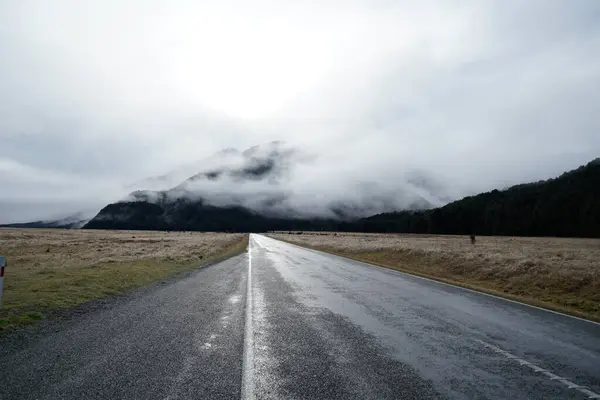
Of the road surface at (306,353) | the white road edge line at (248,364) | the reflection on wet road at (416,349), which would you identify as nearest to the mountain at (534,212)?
the reflection on wet road at (416,349)

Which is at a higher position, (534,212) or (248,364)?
(534,212)

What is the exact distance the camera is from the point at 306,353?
7305 millimetres

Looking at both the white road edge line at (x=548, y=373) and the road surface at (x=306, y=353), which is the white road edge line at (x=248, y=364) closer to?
the road surface at (x=306, y=353)

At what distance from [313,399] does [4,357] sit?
19.1 ft

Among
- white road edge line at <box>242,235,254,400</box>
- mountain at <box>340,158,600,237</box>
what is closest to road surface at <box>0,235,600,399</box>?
white road edge line at <box>242,235,254,400</box>

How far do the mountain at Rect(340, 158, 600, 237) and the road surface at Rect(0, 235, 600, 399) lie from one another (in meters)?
111

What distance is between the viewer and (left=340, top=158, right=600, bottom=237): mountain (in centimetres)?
10612

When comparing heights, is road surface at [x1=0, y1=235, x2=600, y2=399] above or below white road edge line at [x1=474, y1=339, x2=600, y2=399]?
above

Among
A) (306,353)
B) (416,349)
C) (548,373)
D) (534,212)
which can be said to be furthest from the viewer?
(534,212)

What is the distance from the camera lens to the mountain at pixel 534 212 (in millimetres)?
106125

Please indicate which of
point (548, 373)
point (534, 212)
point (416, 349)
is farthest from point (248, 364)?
point (534, 212)

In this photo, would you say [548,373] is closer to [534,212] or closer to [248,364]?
[248,364]

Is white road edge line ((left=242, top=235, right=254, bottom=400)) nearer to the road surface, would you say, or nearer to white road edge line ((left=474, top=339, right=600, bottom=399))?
the road surface

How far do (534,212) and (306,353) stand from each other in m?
131
